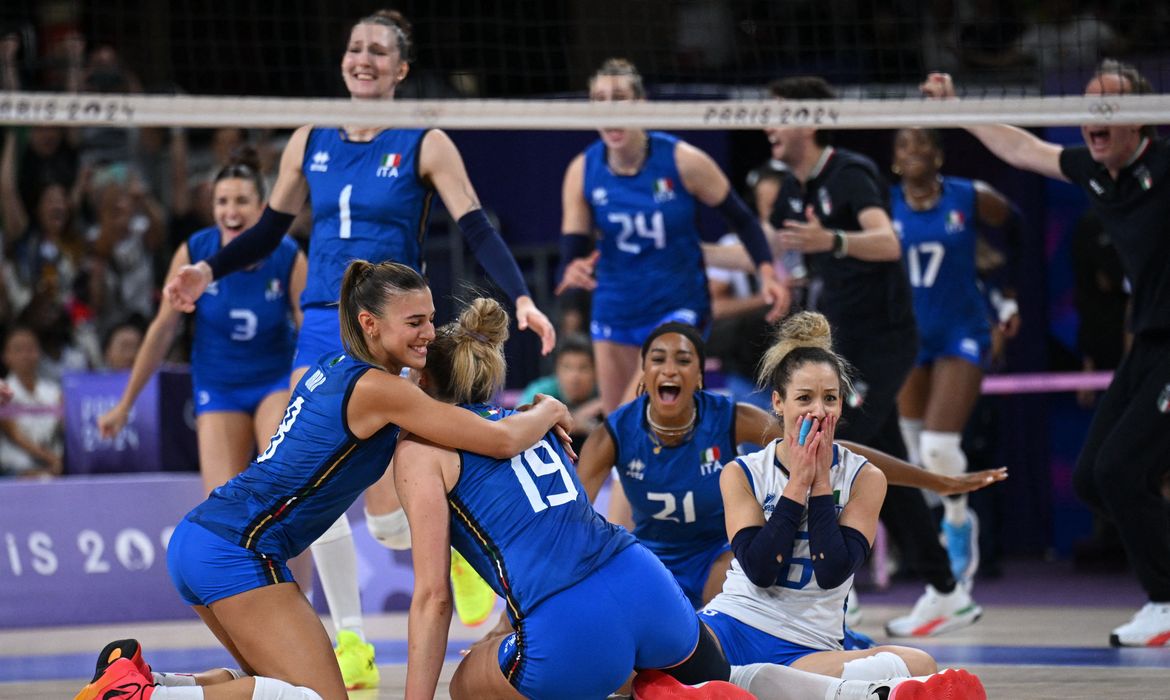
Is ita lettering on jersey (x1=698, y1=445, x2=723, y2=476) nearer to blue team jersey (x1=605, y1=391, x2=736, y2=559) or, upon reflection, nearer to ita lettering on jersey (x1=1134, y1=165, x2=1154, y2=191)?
blue team jersey (x1=605, y1=391, x2=736, y2=559)

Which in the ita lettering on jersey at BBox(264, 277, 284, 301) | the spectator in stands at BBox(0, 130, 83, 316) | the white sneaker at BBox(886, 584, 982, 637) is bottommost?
the white sneaker at BBox(886, 584, 982, 637)

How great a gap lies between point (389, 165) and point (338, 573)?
1.71 m

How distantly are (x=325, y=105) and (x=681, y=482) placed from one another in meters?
1.97

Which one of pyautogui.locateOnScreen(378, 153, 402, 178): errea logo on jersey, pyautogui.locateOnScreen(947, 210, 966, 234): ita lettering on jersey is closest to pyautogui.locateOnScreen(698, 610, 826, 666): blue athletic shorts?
pyautogui.locateOnScreen(378, 153, 402, 178): errea logo on jersey

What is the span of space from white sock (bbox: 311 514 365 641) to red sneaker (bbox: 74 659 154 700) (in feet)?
6.34

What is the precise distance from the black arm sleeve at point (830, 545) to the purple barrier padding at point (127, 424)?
5403 mm

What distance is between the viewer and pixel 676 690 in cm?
430

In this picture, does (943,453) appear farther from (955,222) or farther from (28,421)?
(28,421)

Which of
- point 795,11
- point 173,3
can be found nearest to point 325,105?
point 795,11

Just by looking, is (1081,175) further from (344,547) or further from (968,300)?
(344,547)

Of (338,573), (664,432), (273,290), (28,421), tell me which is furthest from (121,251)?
(664,432)

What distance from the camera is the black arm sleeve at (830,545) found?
15.3 ft

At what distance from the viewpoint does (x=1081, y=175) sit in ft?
22.0

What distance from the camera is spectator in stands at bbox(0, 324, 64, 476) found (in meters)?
10.3
